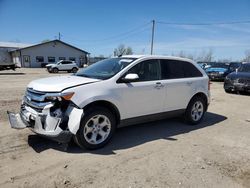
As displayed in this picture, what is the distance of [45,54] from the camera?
45031mm

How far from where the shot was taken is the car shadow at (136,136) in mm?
4352

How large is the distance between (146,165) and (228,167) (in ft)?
4.53

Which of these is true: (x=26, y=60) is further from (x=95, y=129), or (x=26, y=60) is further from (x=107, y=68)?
(x=95, y=129)

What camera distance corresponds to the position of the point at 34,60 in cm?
4394

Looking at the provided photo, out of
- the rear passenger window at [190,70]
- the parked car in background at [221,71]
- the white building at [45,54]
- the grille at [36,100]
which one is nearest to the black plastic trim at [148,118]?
the rear passenger window at [190,70]

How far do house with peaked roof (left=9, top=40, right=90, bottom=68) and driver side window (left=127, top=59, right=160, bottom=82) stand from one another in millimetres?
42477

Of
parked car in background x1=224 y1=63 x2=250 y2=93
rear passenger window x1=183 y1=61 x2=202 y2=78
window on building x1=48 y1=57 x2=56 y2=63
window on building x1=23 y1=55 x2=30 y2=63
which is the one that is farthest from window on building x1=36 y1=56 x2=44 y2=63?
rear passenger window x1=183 y1=61 x2=202 y2=78

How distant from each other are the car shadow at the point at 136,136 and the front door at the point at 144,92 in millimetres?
551

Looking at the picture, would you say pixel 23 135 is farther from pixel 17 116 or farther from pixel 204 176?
pixel 204 176

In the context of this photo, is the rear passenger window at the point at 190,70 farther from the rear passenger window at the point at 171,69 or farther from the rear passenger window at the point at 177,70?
the rear passenger window at the point at 171,69

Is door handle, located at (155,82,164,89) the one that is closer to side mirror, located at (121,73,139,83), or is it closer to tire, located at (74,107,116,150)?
side mirror, located at (121,73,139,83)

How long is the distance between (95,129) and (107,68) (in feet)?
4.75

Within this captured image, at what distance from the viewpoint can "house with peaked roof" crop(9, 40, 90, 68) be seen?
43156mm

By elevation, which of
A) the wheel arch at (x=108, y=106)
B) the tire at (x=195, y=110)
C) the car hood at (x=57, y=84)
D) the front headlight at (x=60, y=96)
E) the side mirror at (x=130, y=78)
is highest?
the side mirror at (x=130, y=78)
